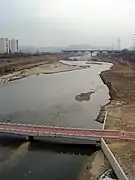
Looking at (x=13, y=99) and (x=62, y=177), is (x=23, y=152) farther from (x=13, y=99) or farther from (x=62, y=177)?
(x=13, y=99)

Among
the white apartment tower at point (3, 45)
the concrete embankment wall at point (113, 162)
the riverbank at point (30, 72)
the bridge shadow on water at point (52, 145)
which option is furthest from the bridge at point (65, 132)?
the white apartment tower at point (3, 45)

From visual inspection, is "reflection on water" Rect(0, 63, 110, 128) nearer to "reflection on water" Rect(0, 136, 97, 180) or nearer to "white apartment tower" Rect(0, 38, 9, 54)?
"reflection on water" Rect(0, 136, 97, 180)

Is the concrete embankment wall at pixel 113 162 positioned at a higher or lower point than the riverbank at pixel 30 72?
higher

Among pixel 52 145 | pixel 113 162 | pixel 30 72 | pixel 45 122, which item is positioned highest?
pixel 113 162

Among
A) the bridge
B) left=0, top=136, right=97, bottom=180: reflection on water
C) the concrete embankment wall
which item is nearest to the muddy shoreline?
the concrete embankment wall

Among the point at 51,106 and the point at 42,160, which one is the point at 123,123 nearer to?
the point at 42,160

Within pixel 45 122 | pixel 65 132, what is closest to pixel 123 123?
pixel 65 132

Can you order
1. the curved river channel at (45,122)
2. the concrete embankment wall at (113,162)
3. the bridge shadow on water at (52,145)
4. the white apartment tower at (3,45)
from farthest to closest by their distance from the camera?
1. the white apartment tower at (3,45)
2. the bridge shadow on water at (52,145)
3. the curved river channel at (45,122)
4. the concrete embankment wall at (113,162)

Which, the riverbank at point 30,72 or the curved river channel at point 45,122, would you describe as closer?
the curved river channel at point 45,122

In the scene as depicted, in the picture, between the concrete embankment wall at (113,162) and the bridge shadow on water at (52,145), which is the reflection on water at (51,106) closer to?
the bridge shadow on water at (52,145)
